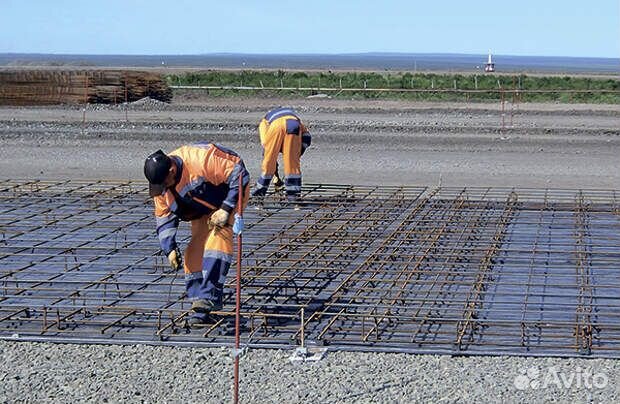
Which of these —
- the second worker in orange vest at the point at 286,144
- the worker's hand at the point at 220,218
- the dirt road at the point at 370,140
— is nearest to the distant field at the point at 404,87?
the dirt road at the point at 370,140

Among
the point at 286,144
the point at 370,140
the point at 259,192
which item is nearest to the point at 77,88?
the point at 370,140

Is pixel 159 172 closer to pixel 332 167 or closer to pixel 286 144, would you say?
pixel 286 144

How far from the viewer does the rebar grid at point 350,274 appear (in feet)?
24.4

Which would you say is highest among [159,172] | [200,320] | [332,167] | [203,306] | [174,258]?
[159,172]

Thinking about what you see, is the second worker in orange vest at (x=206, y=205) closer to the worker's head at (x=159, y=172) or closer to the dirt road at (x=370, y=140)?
the worker's head at (x=159, y=172)

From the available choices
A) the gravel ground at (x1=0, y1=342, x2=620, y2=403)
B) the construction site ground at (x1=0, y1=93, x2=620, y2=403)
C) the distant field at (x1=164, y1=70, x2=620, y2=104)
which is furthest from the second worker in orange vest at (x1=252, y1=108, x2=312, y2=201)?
the distant field at (x1=164, y1=70, x2=620, y2=104)

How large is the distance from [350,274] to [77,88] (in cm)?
2597

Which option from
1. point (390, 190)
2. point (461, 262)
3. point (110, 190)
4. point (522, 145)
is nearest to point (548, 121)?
point (522, 145)

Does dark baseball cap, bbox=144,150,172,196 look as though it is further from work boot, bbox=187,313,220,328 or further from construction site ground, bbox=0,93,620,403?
construction site ground, bbox=0,93,620,403

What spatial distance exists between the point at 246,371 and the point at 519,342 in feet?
6.18

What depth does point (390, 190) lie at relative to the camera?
544 inches

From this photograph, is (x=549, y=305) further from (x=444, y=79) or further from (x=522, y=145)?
(x=444, y=79)

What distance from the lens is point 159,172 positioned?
7.17m

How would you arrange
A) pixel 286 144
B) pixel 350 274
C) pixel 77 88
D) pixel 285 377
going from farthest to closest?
pixel 77 88 < pixel 286 144 < pixel 350 274 < pixel 285 377
